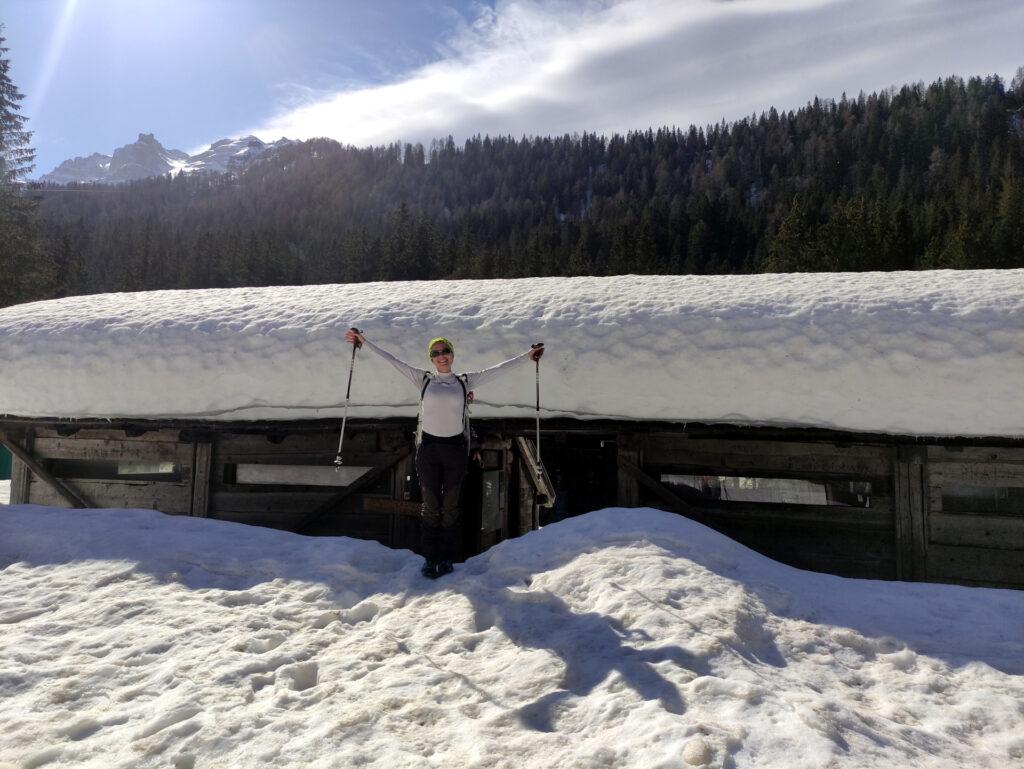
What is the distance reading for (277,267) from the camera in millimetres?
59969

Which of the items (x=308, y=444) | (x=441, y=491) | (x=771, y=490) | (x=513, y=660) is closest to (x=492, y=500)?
(x=441, y=491)

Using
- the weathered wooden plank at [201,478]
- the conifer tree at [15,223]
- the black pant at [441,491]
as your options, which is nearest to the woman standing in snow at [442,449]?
the black pant at [441,491]

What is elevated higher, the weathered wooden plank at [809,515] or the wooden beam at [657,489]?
the wooden beam at [657,489]

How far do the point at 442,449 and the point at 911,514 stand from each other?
15.7ft

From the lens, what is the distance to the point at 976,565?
19.8 ft

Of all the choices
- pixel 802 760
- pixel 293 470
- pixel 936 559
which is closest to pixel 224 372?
pixel 293 470

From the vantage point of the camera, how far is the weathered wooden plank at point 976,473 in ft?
19.6

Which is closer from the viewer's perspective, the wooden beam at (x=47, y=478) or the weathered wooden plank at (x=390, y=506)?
the weathered wooden plank at (x=390, y=506)

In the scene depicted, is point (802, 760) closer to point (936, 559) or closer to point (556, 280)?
point (936, 559)

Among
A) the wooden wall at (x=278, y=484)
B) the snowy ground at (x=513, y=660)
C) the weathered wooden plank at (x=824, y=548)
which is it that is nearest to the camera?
the snowy ground at (x=513, y=660)

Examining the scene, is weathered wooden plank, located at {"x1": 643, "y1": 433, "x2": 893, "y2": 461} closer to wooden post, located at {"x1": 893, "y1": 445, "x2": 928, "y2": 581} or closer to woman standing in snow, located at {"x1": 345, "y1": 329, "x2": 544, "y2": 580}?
wooden post, located at {"x1": 893, "y1": 445, "x2": 928, "y2": 581}

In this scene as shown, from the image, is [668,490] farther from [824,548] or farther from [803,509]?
[824,548]

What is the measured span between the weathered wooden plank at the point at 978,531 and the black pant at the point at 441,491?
15.7 feet

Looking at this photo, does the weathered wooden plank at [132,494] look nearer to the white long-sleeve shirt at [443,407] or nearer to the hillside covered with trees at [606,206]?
the white long-sleeve shirt at [443,407]
